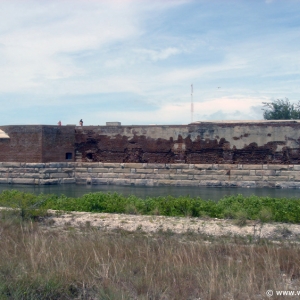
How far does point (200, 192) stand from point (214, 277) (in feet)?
46.7

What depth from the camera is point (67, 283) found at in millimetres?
5062

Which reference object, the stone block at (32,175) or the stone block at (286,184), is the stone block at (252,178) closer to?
the stone block at (286,184)

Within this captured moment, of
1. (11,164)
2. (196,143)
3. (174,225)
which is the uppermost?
(196,143)

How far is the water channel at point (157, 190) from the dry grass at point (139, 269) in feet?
36.6

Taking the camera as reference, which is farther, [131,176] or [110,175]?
[110,175]

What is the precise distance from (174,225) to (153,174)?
1308 cm

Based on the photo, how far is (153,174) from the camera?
21984mm

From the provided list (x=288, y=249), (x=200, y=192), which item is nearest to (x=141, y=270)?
(x=288, y=249)

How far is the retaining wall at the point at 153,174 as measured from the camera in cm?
2050

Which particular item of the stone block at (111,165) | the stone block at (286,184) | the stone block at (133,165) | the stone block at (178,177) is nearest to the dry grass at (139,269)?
the stone block at (286,184)

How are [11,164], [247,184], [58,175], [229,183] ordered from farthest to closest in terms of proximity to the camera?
[11,164], [58,175], [229,183], [247,184]

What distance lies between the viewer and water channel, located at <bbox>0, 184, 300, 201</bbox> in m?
18.5

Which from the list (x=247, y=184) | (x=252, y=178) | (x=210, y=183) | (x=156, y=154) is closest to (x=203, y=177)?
(x=210, y=183)

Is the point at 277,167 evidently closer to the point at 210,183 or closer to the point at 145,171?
the point at 210,183
